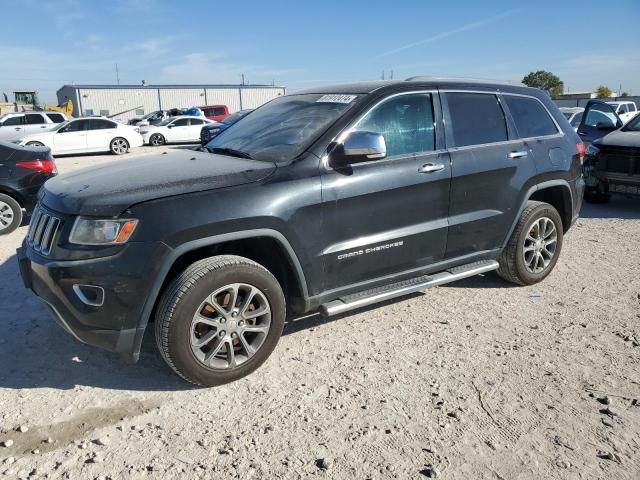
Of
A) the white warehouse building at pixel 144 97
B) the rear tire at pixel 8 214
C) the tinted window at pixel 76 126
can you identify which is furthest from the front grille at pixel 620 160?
the white warehouse building at pixel 144 97

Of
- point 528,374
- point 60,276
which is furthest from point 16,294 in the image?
point 528,374

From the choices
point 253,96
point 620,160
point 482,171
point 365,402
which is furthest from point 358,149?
point 253,96

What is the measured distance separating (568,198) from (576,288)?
85 cm

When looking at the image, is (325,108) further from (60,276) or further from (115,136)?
(115,136)

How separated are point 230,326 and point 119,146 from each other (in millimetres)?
17387

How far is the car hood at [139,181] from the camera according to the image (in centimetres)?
288

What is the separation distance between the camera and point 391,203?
3629 mm

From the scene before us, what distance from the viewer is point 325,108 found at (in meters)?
3.82

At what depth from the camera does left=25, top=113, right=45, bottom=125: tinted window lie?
19.0 m

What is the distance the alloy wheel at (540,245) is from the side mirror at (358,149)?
1.99m

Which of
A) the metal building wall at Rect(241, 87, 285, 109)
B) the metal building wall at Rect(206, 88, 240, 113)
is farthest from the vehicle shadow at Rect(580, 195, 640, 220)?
the metal building wall at Rect(241, 87, 285, 109)

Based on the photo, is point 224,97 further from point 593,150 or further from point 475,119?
point 475,119

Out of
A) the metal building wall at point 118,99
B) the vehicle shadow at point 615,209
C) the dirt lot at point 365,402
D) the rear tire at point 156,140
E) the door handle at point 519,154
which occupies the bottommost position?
the dirt lot at point 365,402

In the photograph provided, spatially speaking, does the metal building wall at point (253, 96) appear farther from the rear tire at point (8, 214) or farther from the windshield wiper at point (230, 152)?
the windshield wiper at point (230, 152)
